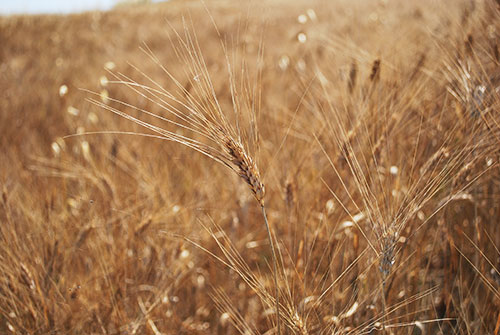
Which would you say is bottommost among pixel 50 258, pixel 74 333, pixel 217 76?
pixel 74 333

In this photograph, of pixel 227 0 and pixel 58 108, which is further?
pixel 227 0

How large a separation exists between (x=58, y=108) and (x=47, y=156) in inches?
29.8

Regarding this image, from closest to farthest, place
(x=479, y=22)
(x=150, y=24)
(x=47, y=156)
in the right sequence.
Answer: (x=479, y=22), (x=47, y=156), (x=150, y=24)

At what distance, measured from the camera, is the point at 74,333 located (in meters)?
0.98

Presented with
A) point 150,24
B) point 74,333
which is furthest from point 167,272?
point 150,24

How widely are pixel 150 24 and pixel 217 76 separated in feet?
11.9

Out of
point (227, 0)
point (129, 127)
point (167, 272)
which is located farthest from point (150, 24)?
point (167, 272)

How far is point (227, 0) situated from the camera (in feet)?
24.5

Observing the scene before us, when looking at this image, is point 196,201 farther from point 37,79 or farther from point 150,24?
point 150,24

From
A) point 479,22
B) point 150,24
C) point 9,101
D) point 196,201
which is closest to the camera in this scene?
point 479,22

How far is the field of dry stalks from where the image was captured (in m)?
0.72

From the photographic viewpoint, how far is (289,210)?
1114 mm

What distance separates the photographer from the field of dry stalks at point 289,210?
0.72 metres

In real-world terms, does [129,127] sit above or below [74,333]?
above
